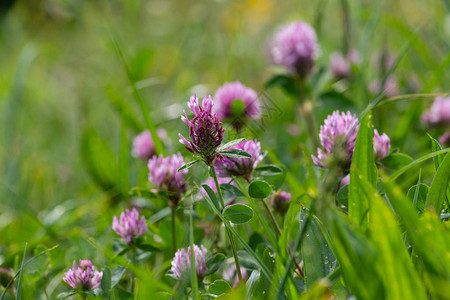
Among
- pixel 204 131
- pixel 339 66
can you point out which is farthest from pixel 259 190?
pixel 339 66

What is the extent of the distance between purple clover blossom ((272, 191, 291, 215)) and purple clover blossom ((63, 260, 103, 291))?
326 mm

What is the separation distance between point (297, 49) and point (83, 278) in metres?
0.85

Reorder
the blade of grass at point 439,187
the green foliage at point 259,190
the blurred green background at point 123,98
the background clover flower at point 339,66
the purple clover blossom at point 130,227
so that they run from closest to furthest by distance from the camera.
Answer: the blade of grass at point 439,187 < the green foliage at point 259,190 < the purple clover blossom at point 130,227 < the blurred green background at point 123,98 < the background clover flower at point 339,66

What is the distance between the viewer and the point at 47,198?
65.9 inches

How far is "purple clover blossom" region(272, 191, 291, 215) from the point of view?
875 mm

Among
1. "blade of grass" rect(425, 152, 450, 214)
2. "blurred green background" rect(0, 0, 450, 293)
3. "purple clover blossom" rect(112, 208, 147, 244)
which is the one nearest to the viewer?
"blade of grass" rect(425, 152, 450, 214)

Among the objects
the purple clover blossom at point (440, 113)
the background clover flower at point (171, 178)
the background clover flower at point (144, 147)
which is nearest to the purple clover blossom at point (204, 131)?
the background clover flower at point (171, 178)

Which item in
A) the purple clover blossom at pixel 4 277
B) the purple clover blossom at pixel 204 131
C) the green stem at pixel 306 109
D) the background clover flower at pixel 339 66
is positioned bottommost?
the background clover flower at pixel 339 66

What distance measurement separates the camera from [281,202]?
Result: 2.88 ft

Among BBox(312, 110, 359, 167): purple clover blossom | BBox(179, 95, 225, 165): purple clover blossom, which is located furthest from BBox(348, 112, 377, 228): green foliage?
BBox(179, 95, 225, 165): purple clover blossom

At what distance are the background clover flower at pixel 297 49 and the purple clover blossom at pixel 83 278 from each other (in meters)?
0.81

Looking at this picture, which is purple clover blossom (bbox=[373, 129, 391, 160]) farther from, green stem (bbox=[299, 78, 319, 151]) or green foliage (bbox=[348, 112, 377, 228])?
green stem (bbox=[299, 78, 319, 151])

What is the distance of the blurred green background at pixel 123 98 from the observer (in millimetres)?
1285

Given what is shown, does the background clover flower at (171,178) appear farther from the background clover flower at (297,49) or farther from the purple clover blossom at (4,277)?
the background clover flower at (297,49)
